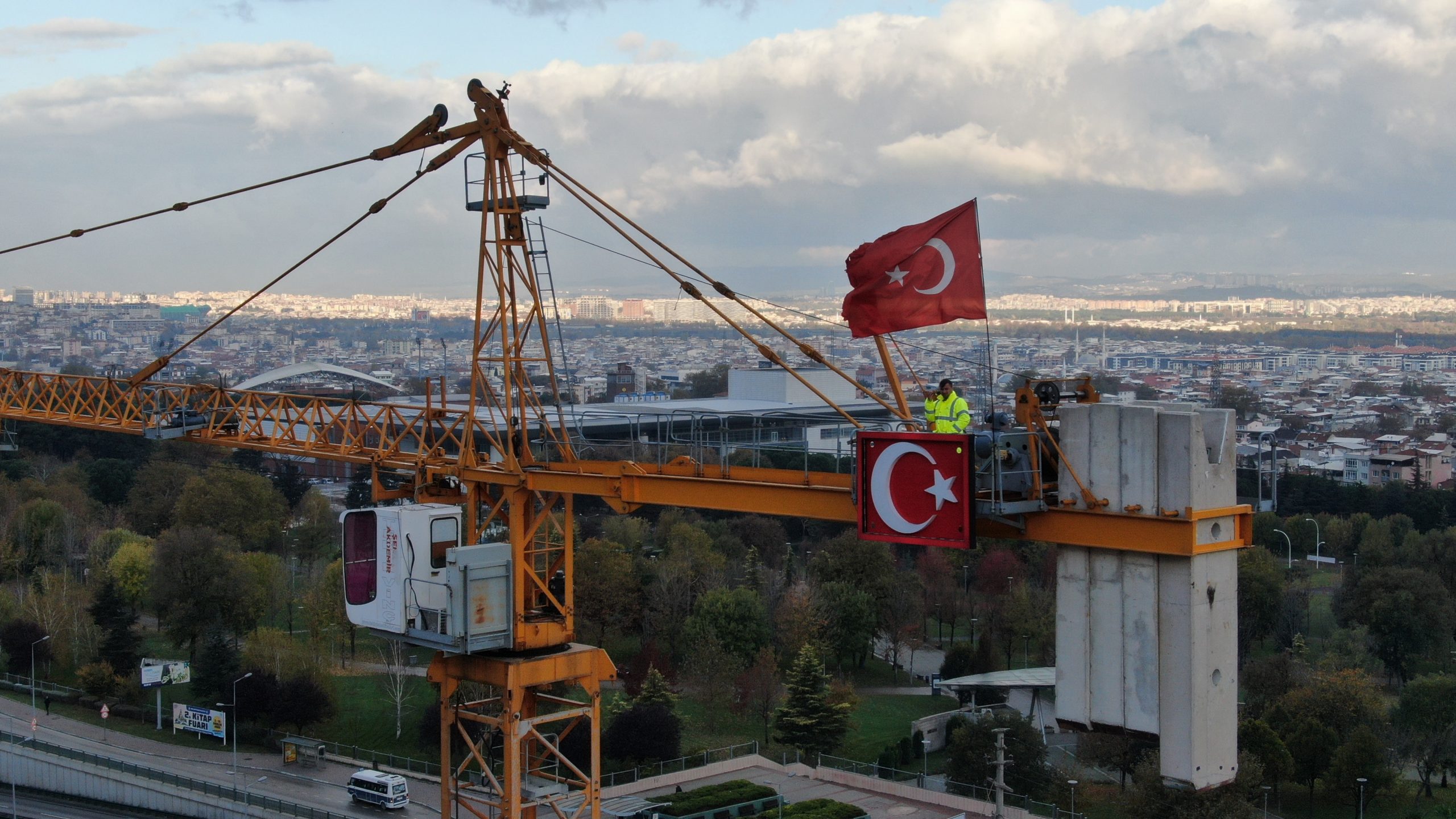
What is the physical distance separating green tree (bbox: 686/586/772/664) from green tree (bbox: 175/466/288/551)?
992 inches

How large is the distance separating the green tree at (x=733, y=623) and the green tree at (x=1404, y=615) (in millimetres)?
21771

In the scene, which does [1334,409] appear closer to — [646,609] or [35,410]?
[646,609]

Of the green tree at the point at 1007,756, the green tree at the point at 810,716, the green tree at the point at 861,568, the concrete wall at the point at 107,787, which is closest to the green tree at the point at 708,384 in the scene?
the green tree at the point at 861,568

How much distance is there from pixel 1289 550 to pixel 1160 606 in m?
55.1

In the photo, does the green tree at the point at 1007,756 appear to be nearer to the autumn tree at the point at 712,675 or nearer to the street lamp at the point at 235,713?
the autumn tree at the point at 712,675

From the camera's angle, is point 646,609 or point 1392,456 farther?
point 1392,456

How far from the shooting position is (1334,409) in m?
147

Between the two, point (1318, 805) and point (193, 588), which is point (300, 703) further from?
point (1318, 805)

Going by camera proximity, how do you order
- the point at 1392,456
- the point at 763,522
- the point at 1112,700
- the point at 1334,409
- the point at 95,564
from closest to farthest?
the point at 1112,700
the point at 95,564
the point at 763,522
the point at 1392,456
the point at 1334,409

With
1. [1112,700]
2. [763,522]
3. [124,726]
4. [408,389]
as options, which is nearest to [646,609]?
[763,522]

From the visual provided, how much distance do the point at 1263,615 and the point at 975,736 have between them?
67.4ft

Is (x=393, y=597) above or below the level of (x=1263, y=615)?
above

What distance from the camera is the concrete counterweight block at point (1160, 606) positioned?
13.6 meters

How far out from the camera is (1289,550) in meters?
64.4
